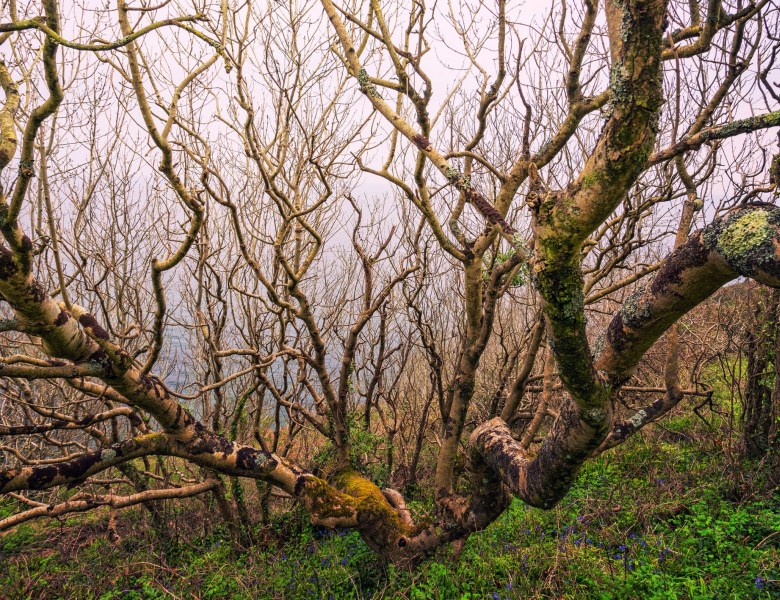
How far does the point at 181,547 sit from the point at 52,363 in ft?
9.56

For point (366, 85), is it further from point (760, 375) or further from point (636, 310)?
point (760, 375)

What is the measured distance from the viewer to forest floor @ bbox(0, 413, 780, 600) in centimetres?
279

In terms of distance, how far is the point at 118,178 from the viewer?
17.2 ft

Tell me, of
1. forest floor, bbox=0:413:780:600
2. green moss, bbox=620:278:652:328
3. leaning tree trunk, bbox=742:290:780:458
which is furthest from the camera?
leaning tree trunk, bbox=742:290:780:458

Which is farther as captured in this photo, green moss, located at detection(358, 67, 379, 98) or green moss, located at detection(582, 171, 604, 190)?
green moss, located at detection(358, 67, 379, 98)

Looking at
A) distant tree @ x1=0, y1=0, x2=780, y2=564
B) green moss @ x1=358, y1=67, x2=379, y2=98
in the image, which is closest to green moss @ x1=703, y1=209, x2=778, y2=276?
distant tree @ x1=0, y1=0, x2=780, y2=564

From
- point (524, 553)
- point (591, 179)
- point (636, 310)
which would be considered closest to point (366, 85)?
point (591, 179)

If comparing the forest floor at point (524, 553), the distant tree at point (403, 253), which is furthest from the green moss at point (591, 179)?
the forest floor at point (524, 553)

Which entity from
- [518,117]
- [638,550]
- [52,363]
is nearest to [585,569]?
[638,550]

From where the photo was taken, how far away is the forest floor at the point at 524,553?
279 cm

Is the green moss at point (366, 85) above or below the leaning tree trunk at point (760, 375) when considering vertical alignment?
above

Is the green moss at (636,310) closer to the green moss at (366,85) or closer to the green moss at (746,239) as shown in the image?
the green moss at (746,239)

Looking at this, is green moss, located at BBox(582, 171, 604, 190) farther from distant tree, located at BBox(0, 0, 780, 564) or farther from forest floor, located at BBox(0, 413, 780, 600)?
forest floor, located at BBox(0, 413, 780, 600)

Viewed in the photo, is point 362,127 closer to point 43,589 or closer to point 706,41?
point 706,41
